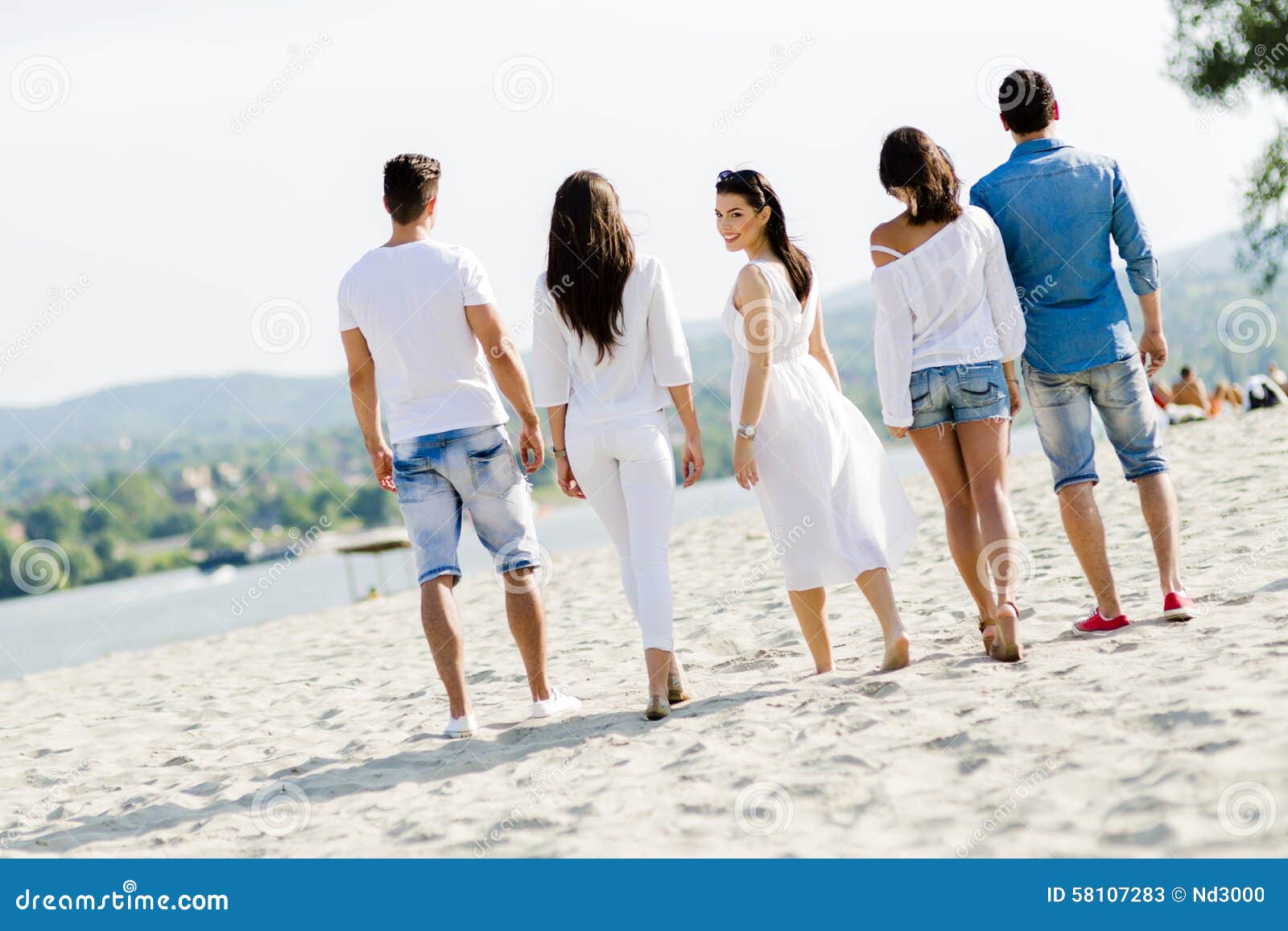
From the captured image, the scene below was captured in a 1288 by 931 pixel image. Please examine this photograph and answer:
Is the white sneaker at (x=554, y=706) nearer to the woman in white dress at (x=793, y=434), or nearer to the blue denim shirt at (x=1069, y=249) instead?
the woman in white dress at (x=793, y=434)

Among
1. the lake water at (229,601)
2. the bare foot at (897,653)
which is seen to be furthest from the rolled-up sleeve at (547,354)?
the lake water at (229,601)

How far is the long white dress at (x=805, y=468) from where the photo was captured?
3734 millimetres

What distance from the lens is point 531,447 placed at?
3914 mm

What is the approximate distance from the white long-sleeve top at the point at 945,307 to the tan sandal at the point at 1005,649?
733mm

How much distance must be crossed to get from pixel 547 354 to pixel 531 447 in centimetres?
35

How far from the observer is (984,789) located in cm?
263

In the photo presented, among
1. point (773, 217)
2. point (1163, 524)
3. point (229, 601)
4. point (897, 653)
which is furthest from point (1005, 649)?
point (229, 601)

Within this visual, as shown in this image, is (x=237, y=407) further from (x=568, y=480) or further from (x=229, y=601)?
(x=568, y=480)

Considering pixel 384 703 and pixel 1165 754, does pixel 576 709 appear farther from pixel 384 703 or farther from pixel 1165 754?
pixel 1165 754

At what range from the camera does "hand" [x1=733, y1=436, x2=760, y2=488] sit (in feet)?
12.3

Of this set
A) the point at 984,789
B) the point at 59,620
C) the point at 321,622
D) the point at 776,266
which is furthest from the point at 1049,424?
the point at 59,620

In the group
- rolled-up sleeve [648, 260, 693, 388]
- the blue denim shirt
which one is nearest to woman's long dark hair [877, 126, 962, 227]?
the blue denim shirt
